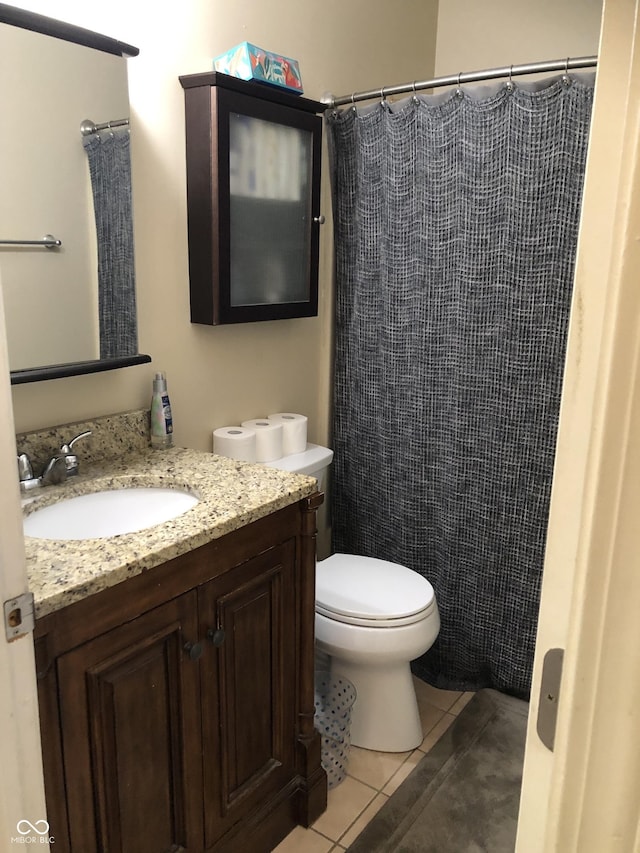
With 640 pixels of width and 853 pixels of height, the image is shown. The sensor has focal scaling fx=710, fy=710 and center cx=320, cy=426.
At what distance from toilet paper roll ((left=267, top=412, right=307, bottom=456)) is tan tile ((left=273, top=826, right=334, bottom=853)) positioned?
105 centimetres

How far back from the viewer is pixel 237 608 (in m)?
1.56

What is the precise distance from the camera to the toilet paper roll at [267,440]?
215 cm

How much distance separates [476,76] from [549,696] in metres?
1.83

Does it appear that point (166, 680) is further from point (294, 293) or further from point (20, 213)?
point (294, 293)

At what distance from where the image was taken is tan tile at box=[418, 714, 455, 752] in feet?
7.12

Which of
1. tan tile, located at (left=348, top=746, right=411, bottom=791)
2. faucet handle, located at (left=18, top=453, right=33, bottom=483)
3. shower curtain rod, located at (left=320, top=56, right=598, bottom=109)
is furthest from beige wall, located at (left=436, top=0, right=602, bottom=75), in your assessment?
tan tile, located at (left=348, top=746, right=411, bottom=791)

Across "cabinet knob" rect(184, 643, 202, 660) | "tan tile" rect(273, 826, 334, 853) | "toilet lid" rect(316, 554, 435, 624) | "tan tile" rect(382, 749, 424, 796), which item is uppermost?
"cabinet knob" rect(184, 643, 202, 660)

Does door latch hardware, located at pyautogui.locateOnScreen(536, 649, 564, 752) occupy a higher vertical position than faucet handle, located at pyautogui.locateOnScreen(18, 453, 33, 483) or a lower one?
higher

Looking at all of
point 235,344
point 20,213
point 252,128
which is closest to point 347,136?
point 252,128

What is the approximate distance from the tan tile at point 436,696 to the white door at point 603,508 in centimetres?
181

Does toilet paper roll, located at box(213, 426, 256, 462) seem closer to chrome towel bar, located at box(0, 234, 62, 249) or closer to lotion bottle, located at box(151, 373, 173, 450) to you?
lotion bottle, located at box(151, 373, 173, 450)

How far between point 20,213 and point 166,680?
104 centimetres

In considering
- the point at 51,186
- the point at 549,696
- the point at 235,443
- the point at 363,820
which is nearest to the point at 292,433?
the point at 235,443

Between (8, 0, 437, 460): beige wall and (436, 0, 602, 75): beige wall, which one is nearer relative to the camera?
(8, 0, 437, 460): beige wall
